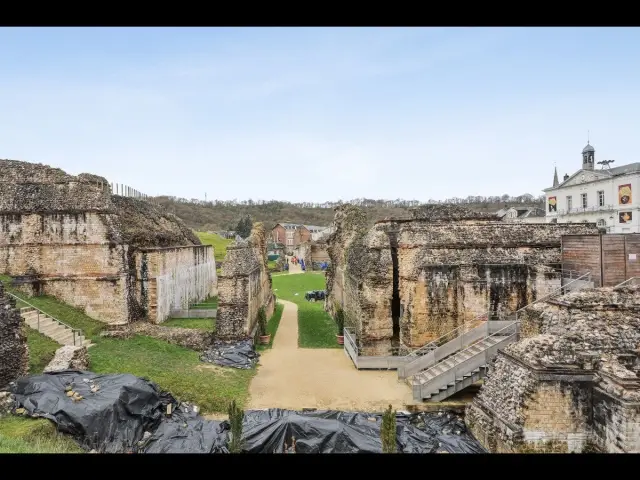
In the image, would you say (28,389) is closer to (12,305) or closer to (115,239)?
(12,305)

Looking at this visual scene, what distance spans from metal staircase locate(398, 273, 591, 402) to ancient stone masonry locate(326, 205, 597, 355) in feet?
2.44

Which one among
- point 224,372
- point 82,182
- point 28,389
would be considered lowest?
point 224,372

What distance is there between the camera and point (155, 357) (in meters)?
16.3

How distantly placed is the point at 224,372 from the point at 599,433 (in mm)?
12096

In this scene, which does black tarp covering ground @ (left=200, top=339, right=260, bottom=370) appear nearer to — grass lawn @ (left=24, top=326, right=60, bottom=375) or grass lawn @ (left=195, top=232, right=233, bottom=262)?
grass lawn @ (left=24, top=326, right=60, bottom=375)

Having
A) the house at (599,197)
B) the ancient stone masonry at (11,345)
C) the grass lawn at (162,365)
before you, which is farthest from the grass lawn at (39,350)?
the house at (599,197)

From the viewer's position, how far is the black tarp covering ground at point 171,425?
369 inches

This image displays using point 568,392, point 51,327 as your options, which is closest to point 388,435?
point 568,392

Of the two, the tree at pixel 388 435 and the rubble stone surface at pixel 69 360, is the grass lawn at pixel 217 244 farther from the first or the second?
the tree at pixel 388 435

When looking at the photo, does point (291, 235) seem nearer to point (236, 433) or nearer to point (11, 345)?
point (11, 345)

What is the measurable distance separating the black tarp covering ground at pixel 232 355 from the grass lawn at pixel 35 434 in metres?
7.56

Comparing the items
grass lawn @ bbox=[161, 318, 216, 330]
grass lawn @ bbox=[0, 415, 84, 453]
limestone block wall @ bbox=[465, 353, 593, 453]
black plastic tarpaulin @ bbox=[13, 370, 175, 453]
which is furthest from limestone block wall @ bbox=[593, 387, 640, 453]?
grass lawn @ bbox=[161, 318, 216, 330]
